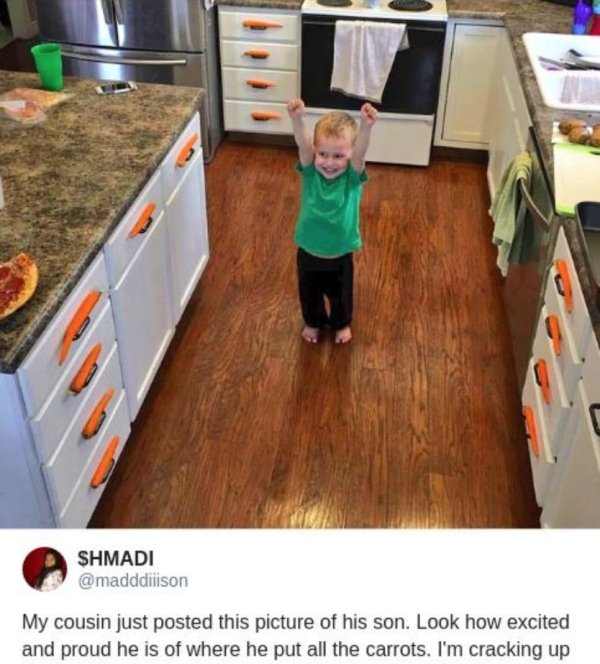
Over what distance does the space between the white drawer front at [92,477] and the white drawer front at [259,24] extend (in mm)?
2372

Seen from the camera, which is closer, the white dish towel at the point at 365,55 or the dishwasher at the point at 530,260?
the dishwasher at the point at 530,260

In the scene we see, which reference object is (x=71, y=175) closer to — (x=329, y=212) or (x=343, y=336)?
(x=329, y=212)

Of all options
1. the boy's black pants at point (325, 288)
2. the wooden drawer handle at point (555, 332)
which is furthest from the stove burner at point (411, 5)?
the wooden drawer handle at point (555, 332)

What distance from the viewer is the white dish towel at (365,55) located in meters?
3.66

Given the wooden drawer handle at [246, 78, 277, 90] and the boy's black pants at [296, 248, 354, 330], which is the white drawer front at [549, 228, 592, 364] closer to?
the boy's black pants at [296, 248, 354, 330]

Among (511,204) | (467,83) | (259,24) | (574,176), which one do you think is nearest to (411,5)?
(467,83)

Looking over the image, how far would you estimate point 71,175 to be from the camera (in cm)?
212

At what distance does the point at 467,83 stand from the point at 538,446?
7.72ft

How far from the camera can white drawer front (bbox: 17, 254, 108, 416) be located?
161cm

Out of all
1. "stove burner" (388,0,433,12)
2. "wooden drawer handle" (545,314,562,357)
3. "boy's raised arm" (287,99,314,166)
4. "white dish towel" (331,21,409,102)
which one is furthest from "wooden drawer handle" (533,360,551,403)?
"stove burner" (388,0,433,12)

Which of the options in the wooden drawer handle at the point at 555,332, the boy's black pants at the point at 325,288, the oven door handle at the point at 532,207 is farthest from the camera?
the boy's black pants at the point at 325,288
